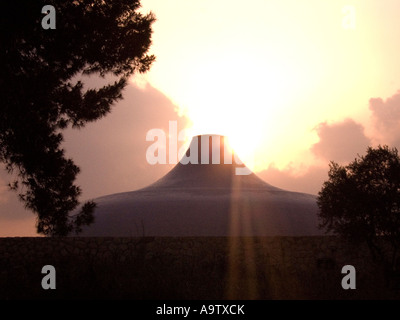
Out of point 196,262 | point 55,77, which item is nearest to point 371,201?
point 196,262

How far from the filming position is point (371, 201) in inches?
850

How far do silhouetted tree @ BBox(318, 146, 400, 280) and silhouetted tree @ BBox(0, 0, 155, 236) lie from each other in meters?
8.48

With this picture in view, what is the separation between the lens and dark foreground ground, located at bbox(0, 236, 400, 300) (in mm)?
21016

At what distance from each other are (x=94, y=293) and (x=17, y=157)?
4864mm

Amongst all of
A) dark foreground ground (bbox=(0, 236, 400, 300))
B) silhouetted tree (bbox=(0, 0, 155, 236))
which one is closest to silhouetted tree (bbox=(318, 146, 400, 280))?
dark foreground ground (bbox=(0, 236, 400, 300))

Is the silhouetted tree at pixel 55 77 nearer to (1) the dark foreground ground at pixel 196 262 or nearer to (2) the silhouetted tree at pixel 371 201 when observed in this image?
(1) the dark foreground ground at pixel 196 262

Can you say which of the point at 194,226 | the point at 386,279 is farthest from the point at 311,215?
the point at 386,279

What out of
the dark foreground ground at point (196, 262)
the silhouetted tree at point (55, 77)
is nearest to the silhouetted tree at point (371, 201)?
the dark foreground ground at point (196, 262)

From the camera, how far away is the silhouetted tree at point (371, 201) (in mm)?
21500

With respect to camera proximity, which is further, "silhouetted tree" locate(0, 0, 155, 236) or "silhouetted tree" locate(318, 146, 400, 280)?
"silhouetted tree" locate(318, 146, 400, 280)

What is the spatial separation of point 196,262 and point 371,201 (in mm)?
6722

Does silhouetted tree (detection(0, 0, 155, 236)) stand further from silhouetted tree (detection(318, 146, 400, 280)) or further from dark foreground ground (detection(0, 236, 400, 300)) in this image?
silhouetted tree (detection(318, 146, 400, 280))

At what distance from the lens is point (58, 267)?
22.1 meters
